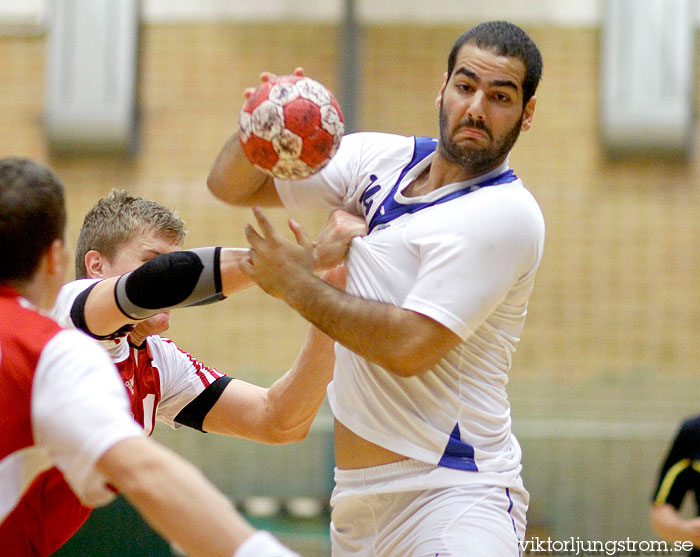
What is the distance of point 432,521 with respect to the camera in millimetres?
3066

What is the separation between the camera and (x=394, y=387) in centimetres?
317

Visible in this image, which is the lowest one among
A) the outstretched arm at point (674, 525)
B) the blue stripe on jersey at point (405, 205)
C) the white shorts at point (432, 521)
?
the outstretched arm at point (674, 525)

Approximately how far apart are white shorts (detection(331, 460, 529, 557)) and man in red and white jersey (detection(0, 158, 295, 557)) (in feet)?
3.90

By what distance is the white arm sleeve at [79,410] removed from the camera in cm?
201

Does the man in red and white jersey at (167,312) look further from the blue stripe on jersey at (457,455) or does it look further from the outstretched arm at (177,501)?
the outstretched arm at (177,501)

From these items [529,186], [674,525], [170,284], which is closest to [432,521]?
[170,284]

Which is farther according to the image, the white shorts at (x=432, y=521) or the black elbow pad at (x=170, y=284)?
the black elbow pad at (x=170, y=284)

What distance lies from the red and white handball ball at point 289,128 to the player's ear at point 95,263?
38.0 inches

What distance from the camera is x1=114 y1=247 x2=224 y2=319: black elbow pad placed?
10.6 feet

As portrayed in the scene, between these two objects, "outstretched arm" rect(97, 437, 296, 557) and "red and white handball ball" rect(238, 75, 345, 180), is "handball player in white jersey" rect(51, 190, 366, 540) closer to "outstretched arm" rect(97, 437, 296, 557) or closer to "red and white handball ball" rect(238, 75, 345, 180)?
"red and white handball ball" rect(238, 75, 345, 180)

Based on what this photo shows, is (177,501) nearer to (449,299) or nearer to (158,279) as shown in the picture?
(449,299)

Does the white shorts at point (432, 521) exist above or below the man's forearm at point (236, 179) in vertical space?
below

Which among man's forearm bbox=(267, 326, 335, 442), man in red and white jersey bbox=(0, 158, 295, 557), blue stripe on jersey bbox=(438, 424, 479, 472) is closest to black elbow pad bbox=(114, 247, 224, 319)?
man's forearm bbox=(267, 326, 335, 442)

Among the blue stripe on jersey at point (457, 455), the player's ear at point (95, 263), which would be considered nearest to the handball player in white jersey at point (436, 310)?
the blue stripe on jersey at point (457, 455)
